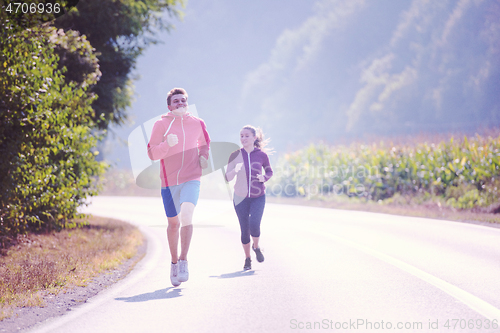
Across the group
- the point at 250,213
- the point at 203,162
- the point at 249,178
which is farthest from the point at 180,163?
the point at 250,213

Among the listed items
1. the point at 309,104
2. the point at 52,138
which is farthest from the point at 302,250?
the point at 309,104

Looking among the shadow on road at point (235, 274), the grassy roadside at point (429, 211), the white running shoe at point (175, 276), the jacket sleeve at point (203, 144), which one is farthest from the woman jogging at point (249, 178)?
the grassy roadside at point (429, 211)

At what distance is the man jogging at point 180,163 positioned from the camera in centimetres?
680

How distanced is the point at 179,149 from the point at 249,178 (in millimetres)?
1304

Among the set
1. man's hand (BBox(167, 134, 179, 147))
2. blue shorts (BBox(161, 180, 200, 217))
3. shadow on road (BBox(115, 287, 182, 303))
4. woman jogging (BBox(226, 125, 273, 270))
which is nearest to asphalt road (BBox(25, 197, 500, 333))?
shadow on road (BBox(115, 287, 182, 303))

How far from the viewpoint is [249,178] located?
25.4 ft

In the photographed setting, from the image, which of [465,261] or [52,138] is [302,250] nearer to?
[465,261]

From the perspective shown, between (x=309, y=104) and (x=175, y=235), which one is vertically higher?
(x=309, y=104)

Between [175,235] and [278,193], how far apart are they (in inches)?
870

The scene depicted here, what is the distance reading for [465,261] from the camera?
338 inches

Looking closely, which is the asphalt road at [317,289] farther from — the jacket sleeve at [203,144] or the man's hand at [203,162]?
the jacket sleeve at [203,144]

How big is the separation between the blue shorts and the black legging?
1.09 m

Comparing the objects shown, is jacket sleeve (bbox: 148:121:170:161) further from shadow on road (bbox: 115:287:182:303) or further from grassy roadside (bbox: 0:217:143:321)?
grassy roadside (bbox: 0:217:143:321)

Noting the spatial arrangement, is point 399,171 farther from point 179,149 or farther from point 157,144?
point 157,144
